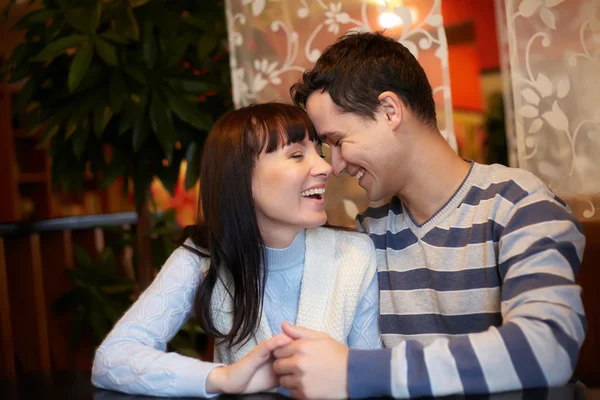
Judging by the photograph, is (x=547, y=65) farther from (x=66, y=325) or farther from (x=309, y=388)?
(x=66, y=325)

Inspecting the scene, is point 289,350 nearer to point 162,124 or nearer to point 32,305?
point 162,124

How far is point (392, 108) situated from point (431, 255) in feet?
1.14

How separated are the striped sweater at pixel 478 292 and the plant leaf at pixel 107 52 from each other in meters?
1.12

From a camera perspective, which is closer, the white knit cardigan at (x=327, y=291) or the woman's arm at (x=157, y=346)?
the woman's arm at (x=157, y=346)

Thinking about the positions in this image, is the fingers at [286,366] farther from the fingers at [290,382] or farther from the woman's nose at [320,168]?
the woman's nose at [320,168]

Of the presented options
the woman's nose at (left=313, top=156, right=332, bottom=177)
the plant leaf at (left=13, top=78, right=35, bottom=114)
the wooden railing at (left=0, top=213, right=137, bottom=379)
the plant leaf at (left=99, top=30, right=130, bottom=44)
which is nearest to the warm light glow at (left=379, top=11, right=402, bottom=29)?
the woman's nose at (left=313, top=156, right=332, bottom=177)

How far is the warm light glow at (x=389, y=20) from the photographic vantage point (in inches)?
76.2

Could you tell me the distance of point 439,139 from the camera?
61.9 inches

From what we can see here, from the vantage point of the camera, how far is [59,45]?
2322 mm

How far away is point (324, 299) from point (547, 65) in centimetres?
91

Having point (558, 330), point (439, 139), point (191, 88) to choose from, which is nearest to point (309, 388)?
point (558, 330)

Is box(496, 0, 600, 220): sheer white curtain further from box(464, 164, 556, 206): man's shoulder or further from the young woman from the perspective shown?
the young woman

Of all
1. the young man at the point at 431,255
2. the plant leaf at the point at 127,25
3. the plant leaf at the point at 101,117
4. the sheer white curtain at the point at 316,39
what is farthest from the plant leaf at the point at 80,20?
the young man at the point at 431,255

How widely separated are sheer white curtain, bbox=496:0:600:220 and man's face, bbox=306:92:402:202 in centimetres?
52
